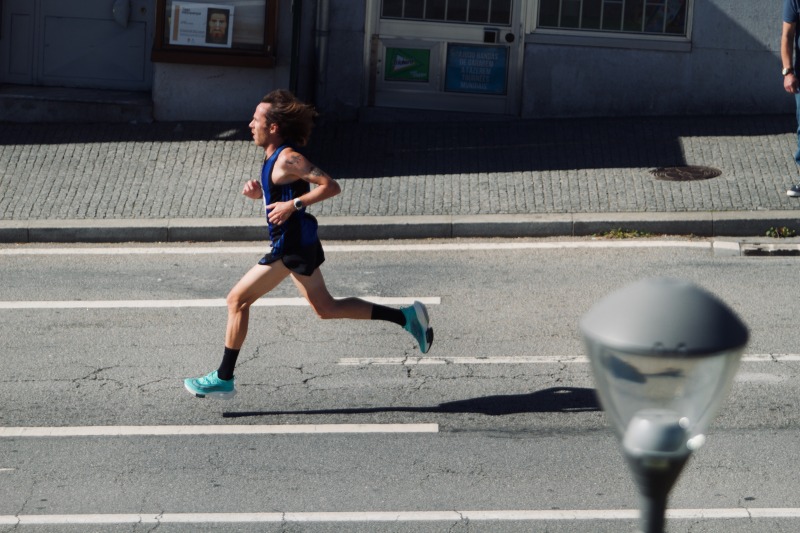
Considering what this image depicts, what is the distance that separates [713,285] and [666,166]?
10.3 feet

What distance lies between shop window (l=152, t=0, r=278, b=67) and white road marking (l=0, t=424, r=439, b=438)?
7.88 meters

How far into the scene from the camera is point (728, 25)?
14055mm

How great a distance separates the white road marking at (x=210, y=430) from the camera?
255 inches

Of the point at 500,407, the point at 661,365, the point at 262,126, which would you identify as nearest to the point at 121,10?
the point at 262,126

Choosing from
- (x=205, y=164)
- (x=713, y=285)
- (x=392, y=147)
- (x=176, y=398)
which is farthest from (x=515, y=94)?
(x=176, y=398)

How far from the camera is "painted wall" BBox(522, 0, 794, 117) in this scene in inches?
553

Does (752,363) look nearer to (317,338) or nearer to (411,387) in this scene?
(411,387)

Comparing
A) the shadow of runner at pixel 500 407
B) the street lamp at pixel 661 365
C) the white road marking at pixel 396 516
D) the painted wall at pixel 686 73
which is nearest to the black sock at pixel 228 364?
the shadow of runner at pixel 500 407

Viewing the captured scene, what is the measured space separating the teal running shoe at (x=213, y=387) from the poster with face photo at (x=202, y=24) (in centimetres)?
777

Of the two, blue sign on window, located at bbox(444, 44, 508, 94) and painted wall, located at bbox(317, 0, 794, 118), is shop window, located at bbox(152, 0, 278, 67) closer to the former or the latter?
painted wall, located at bbox(317, 0, 794, 118)

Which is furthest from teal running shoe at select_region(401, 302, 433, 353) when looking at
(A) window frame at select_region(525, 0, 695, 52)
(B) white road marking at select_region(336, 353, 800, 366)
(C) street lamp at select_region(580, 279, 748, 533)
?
(A) window frame at select_region(525, 0, 695, 52)

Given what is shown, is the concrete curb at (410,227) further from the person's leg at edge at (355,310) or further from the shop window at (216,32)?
the person's leg at edge at (355,310)

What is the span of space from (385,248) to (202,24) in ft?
15.7

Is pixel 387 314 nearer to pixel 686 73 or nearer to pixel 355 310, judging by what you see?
pixel 355 310
